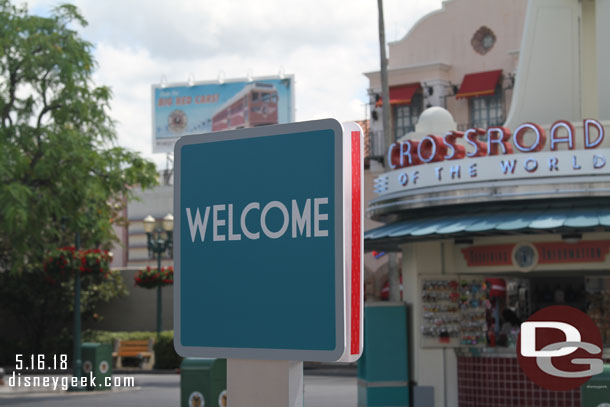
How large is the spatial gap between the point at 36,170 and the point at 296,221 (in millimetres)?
22027

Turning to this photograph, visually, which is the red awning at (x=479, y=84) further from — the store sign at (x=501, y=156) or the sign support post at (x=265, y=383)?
the sign support post at (x=265, y=383)

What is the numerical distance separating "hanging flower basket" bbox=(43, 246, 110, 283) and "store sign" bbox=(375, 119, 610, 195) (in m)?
12.0

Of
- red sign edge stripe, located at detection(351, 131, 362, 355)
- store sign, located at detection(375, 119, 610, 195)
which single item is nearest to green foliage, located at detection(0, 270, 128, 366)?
store sign, located at detection(375, 119, 610, 195)

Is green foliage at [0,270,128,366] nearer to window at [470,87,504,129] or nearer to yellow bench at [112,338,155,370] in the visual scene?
yellow bench at [112,338,155,370]

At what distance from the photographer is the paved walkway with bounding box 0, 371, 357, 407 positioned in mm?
22094

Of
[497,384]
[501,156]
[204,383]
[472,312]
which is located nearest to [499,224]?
[501,156]

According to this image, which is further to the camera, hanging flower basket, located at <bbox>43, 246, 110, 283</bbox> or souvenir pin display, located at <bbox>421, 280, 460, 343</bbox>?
hanging flower basket, located at <bbox>43, 246, 110, 283</bbox>

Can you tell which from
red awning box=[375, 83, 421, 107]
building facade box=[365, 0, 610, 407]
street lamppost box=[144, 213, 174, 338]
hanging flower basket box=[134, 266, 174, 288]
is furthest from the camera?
red awning box=[375, 83, 421, 107]

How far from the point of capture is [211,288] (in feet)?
9.89

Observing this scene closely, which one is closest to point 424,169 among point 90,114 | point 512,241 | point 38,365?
point 512,241

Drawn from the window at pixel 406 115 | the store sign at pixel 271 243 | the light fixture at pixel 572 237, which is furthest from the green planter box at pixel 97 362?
the store sign at pixel 271 243

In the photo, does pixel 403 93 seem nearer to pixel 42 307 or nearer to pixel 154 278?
pixel 154 278

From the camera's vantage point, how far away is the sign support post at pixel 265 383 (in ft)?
9.46

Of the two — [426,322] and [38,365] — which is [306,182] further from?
[38,365]
